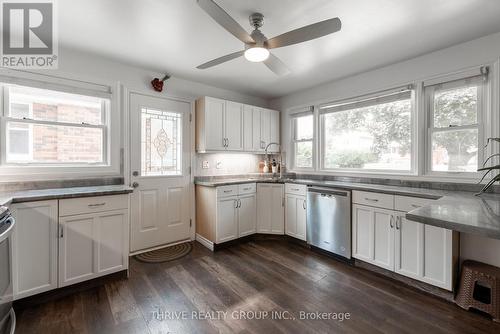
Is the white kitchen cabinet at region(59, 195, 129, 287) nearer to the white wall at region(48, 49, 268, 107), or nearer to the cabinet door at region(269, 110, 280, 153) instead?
the white wall at region(48, 49, 268, 107)

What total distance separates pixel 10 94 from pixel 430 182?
4.50m

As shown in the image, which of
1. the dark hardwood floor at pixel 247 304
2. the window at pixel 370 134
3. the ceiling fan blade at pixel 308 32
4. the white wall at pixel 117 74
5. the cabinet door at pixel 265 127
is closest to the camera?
the ceiling fan blade at pixel 308 32

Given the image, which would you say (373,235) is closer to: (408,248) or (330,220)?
(408,248)

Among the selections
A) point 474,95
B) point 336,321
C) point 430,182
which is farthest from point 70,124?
point 474,95

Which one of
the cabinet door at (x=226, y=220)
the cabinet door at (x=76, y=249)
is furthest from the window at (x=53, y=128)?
the cabinet door at (x=226, y=220)

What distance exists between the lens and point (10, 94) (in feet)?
7.33

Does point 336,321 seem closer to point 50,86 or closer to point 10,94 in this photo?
point 50,86

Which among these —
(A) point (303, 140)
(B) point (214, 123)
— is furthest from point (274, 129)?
(B) point (214, 123)

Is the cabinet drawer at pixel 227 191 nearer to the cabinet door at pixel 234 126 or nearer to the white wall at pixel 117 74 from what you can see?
the cabinet door at pixel 234 126

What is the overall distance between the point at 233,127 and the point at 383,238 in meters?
2.48

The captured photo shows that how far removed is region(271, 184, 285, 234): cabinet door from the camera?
343 centimetres

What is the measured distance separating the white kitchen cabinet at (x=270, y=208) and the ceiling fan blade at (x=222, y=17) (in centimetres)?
221

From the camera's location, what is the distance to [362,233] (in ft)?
8.36

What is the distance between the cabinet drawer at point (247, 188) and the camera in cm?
328
